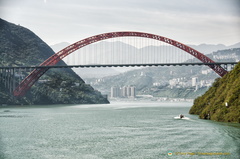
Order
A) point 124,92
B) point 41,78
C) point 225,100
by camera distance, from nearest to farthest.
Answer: point 225,100 < point 41,78 < point 124,92

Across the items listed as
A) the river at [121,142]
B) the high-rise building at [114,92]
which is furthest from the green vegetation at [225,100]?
the high-rise building at [114,92]

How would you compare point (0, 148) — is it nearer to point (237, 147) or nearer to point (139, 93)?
point (237, 147)

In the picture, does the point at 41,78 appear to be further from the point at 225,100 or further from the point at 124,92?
the point at 124,92

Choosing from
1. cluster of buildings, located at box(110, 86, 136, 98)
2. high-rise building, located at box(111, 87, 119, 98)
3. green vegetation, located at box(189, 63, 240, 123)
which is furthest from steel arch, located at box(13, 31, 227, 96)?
high-rise building, located at box(111, 87, 119, 98)

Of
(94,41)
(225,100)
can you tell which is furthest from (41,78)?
(225,100)

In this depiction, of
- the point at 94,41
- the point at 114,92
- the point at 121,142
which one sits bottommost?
the point at 121,142

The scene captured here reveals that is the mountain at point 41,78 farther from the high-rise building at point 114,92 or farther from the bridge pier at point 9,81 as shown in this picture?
the high-rise building at point 114,92

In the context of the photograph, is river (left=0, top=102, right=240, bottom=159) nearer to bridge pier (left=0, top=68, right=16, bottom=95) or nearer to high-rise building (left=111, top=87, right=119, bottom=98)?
bridge pier (left=0, top=68, right=16, bottom=95)
